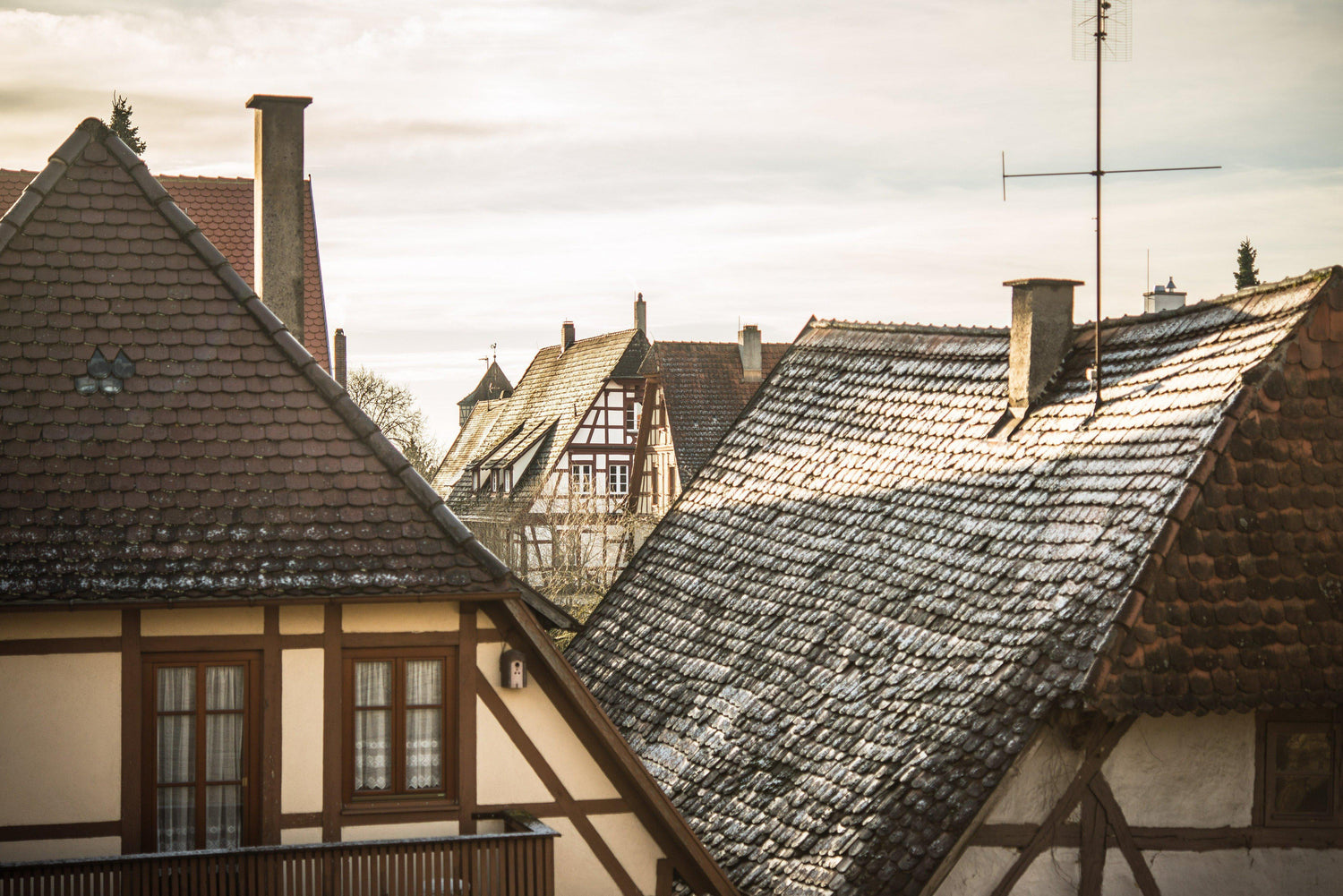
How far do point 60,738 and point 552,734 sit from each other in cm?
320

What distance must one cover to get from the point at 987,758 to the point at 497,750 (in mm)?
3480

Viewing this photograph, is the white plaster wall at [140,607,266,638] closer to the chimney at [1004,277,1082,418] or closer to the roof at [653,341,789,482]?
→ the chimney at [1004,277,1082,418]

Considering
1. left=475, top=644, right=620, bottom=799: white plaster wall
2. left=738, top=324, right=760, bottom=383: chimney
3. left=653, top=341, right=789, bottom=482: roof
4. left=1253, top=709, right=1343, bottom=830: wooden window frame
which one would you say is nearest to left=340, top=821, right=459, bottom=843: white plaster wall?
left=475, top=644, right=620, bottom=799: white plaster wall

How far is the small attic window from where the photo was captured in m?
9.97

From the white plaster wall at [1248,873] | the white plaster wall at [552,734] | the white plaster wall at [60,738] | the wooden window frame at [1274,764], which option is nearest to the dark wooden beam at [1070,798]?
the white plaster wall at [1248,873]

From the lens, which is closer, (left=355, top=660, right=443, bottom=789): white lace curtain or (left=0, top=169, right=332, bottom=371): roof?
Result: (left=355, top=660, right=443, bottom=789): white lace curtain

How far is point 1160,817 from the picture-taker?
1062 cm

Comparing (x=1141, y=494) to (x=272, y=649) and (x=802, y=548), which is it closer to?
(x=802, y=548)

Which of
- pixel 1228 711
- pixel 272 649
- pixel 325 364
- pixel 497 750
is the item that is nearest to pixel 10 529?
pixel 272 649

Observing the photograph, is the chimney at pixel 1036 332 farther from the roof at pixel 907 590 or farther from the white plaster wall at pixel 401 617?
the white plaster wall at pixel 401 617

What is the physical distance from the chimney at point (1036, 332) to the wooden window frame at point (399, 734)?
6736 millimetres

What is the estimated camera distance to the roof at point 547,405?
162ft

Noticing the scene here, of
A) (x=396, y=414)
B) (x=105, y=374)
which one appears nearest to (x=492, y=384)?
(x=396, y=414)

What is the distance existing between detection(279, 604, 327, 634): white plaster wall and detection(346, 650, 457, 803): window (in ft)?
1.06
